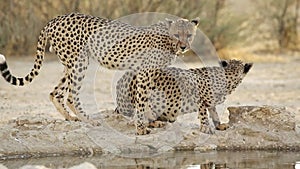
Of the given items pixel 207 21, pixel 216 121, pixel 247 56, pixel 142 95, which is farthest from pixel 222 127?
pixel 207 21

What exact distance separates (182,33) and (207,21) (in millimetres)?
9639

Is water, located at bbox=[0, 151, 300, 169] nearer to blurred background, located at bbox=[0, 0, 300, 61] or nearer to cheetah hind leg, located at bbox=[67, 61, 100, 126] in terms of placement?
cheetah hind leg, located at bbox=[67, 61, 100, 126]

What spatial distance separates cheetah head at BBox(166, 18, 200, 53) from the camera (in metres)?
9.37

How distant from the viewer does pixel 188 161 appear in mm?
8477

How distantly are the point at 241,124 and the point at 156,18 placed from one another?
28.8 ft

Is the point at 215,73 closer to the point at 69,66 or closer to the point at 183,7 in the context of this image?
the point at 69,66

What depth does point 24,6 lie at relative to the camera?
18.2 m

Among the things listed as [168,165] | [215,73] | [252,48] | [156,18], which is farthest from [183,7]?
[168,165]

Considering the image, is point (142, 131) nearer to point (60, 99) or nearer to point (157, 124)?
point (157, 124)

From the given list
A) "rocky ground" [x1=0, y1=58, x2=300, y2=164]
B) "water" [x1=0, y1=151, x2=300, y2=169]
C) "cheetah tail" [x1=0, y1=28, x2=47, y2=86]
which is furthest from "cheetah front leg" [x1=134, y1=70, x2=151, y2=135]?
"cheetah tail" [x1=0, y1=28, x2=47, y2=86]

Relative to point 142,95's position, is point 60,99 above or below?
below

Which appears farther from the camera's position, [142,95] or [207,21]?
[207,21]

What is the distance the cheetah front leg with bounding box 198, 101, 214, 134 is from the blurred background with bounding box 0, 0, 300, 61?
8794mm

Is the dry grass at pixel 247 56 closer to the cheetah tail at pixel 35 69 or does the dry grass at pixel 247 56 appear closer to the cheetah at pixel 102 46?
the cheetah at pixel 102 46
